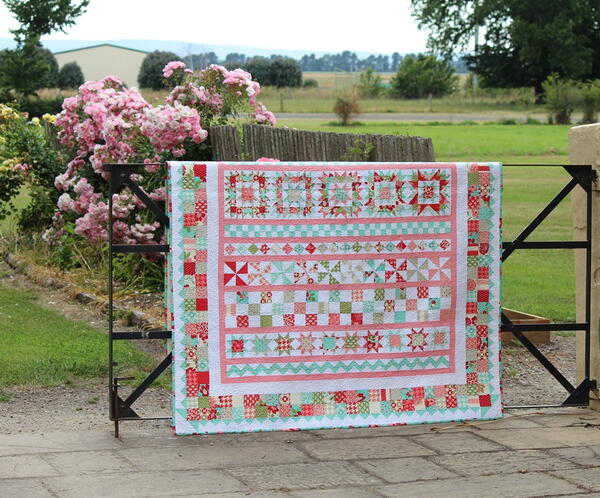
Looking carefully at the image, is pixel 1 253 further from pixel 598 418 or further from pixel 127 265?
pixel 598 418

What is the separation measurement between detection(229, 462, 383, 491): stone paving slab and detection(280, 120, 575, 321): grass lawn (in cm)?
461

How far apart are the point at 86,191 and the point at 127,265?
1015 mm

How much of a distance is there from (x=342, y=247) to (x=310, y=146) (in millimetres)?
3942

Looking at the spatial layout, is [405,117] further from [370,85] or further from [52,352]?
[52,352]

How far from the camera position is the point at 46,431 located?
583 cm

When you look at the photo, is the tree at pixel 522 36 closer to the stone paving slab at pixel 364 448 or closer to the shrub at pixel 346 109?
the shrub at pixel 346 109

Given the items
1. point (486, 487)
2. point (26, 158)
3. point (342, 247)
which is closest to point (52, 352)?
point (342, 247)

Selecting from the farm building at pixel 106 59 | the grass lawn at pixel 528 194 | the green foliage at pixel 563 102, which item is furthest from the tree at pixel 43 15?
the farm building at pixel 106 59

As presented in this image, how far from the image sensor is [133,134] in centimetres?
1032

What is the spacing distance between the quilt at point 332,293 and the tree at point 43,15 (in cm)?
3409

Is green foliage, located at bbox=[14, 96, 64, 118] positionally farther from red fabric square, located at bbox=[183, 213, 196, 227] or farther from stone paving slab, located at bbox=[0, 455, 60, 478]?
stone paving slab, located at bbox=[0, 455, 60, 478]

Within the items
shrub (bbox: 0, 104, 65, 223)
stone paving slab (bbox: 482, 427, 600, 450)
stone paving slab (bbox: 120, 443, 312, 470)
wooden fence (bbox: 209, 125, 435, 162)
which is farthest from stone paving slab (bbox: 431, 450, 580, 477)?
shrub (bbox: 0, 104, 65, 223)

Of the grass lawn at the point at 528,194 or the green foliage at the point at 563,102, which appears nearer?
the grass lawn at the point at 528,194

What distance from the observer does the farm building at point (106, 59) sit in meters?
87.2
